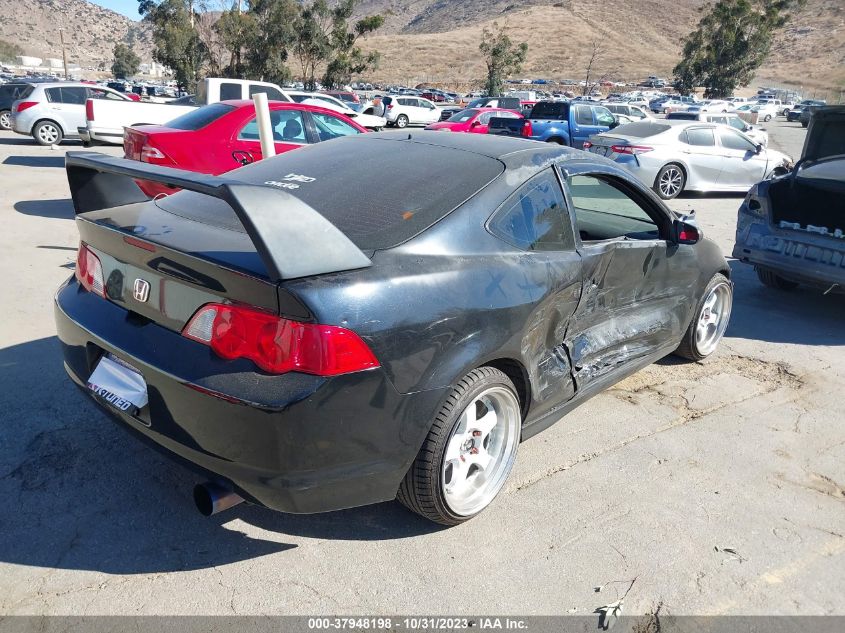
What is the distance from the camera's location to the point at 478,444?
2975mm

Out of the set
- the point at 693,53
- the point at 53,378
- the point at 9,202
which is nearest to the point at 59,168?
the point at 9,202

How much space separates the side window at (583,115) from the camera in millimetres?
17469

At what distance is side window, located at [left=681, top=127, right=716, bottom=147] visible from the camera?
12465mm

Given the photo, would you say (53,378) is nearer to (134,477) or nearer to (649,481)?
(134,477)

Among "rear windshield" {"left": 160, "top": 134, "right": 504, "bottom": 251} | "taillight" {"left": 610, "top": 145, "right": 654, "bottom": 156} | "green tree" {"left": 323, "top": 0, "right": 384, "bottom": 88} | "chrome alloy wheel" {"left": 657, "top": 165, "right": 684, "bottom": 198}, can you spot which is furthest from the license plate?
"green tree" {"left": 323, "top": 0, "right": 384, "bottom": 88}

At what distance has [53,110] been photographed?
52.9 feet

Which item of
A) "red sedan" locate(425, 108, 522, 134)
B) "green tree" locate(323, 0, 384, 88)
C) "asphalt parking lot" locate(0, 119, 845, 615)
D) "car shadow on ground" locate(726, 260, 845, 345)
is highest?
"green tree" locate(323, 0, 384, 88)

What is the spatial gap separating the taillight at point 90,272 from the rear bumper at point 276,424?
38 cm

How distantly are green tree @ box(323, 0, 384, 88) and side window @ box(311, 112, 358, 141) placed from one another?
36.7m

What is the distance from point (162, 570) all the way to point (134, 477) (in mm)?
692

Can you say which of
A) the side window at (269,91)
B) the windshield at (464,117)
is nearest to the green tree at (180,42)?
the windshield at (464,117)

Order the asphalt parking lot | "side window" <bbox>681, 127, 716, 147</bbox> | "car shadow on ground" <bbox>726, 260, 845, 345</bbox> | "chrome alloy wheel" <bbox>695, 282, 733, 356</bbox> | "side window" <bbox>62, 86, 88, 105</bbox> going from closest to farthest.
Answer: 1. the asphalt parking lot
2. "chrome alloy wheel" <bbox>695, 282, 733, 356</bbox>
3. "car shadow on ground" <bbox>726, 260, 845, 345</bbox>
4. "side window" <bbox>681, 127, 716, 147</bbox>
5. "side window" <bbox>62, 86, 88, 105</bbox>

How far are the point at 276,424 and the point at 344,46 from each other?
45.2 meters

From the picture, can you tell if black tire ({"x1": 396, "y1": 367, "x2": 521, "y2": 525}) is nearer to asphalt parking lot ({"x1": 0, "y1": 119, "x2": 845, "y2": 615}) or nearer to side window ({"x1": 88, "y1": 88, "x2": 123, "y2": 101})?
asphalt parking lot ({"x1": 0, "y1": 119, "x2": 845, "y2": 615})
